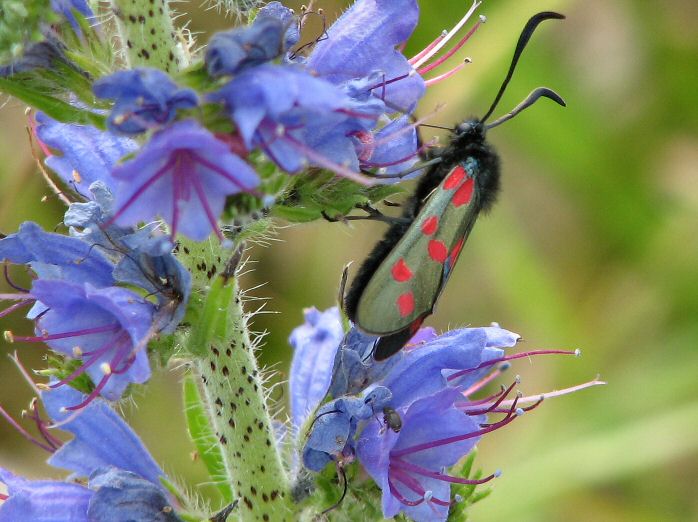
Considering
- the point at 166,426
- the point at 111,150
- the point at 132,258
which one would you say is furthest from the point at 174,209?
the point at 166,426

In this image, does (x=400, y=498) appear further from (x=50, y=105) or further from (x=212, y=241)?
(x=50, y=105)

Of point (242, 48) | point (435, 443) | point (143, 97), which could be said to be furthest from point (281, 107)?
point (435, 443)

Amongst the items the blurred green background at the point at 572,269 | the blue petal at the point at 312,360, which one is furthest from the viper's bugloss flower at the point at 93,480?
the blurred green background at the point at 572,269

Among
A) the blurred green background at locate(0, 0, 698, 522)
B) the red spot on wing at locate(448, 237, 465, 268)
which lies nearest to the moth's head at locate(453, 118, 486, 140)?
the red spot on wing at locate(448, 237, 465, 268)

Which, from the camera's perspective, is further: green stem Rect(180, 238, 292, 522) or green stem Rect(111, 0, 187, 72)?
green stem Rect(180, 238, 292, 522)

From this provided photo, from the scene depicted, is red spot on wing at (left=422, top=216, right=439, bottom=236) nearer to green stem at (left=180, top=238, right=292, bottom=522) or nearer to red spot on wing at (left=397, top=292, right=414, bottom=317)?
red spot on wing at (left=397, top=292, right=414, bottom=317)

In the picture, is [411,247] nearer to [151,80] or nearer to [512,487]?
[151,80]
